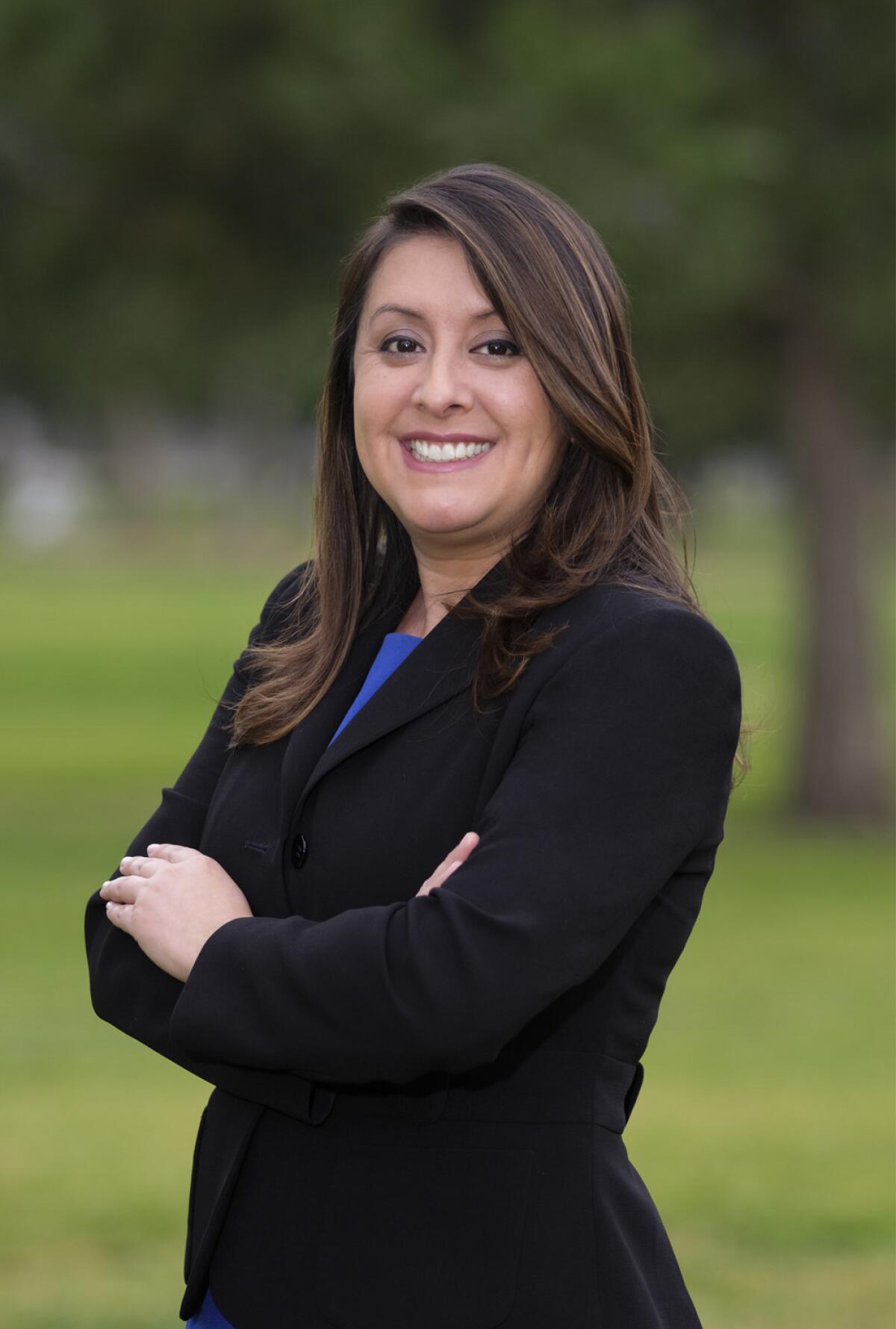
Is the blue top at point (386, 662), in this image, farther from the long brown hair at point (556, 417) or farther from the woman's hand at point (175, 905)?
the woman's hand at point (175, 905)

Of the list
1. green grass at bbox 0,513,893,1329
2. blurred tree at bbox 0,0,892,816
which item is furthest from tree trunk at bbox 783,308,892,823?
blurred tree at bbox 0,0,892,816

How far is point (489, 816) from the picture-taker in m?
1.95

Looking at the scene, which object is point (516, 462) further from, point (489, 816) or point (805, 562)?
point (805, 562)

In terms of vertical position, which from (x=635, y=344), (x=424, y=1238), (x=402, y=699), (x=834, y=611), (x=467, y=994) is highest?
(x=635, y=344)

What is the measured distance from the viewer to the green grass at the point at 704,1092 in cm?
517

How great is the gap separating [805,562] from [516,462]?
490 inches

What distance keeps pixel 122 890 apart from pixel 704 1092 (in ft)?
17.8

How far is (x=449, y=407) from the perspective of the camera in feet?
7.12

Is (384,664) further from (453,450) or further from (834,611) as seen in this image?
(834,611)

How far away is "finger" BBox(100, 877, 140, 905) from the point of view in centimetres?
221

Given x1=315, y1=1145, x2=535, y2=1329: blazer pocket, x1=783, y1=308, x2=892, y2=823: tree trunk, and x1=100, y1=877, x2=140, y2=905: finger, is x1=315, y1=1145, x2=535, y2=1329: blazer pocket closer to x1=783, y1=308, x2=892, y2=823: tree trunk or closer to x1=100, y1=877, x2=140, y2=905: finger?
x1=100, y1=877, x2=140, y2=905: finger

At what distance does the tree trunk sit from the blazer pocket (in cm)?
1209

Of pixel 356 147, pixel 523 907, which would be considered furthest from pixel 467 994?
pixel 356 147

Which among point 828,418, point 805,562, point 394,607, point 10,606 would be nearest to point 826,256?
point 828,418
